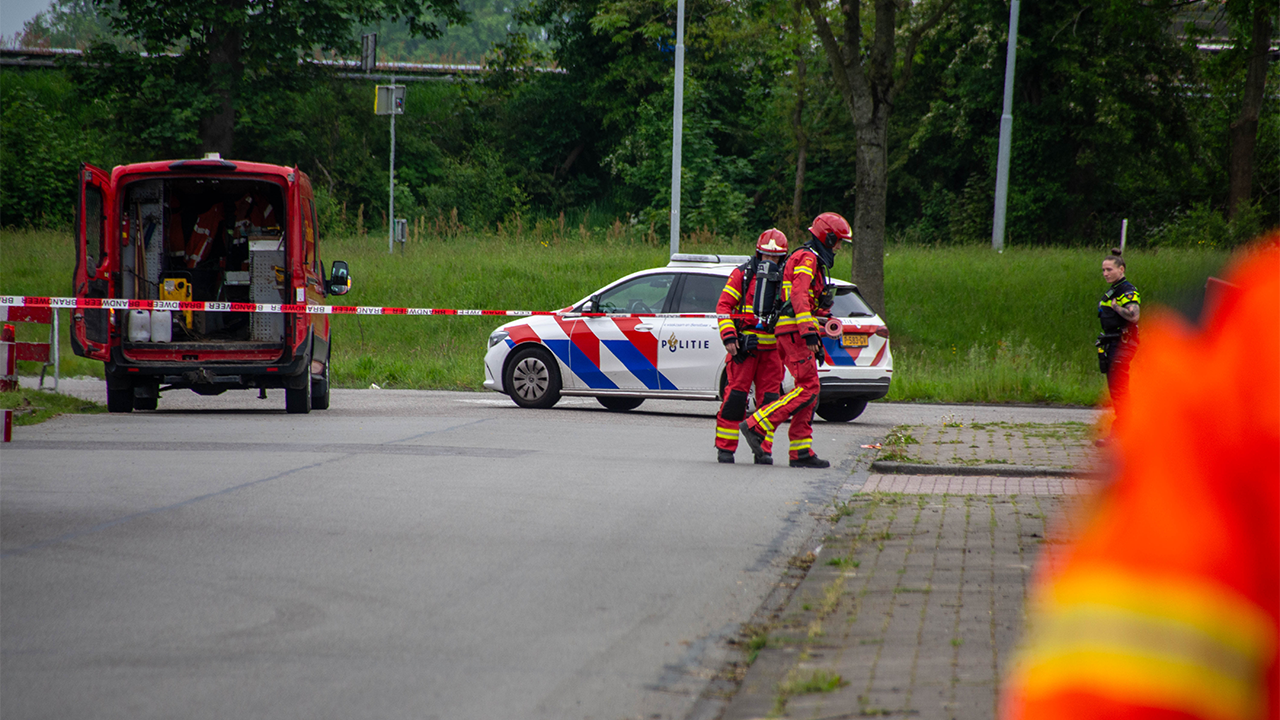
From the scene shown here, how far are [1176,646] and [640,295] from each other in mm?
13204

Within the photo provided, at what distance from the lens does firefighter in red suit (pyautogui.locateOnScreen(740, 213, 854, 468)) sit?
959 cm

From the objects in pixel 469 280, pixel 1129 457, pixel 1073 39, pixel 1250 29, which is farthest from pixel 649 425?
pixel 1073 39

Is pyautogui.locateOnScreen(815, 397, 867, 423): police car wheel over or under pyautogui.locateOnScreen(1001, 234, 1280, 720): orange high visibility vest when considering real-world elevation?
under

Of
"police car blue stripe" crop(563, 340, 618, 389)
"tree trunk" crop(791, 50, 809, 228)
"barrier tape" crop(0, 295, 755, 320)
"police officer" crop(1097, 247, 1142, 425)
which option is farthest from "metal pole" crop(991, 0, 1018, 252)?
"police officer" crop(1097, 247, 1142, 425)

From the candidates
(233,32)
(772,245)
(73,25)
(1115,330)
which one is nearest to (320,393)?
(772,245)

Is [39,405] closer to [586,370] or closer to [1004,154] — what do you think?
[586,370]

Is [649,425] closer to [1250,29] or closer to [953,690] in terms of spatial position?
[953,690]

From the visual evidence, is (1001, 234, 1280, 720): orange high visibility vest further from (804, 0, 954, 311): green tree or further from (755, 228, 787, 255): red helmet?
(804, 0, 954, 311): green tree

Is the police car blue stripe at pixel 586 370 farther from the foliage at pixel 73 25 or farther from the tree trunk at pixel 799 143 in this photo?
the foliage at pixel 73 25

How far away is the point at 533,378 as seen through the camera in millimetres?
14391

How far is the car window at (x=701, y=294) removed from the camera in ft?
45.2

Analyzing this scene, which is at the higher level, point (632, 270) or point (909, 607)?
point (632, 270)

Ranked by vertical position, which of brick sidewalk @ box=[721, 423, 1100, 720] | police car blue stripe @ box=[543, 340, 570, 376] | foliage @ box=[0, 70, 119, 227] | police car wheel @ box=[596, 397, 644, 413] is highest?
foliage @ box=[0, 70, 119, 227]

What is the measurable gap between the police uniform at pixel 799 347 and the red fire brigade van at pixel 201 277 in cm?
546
